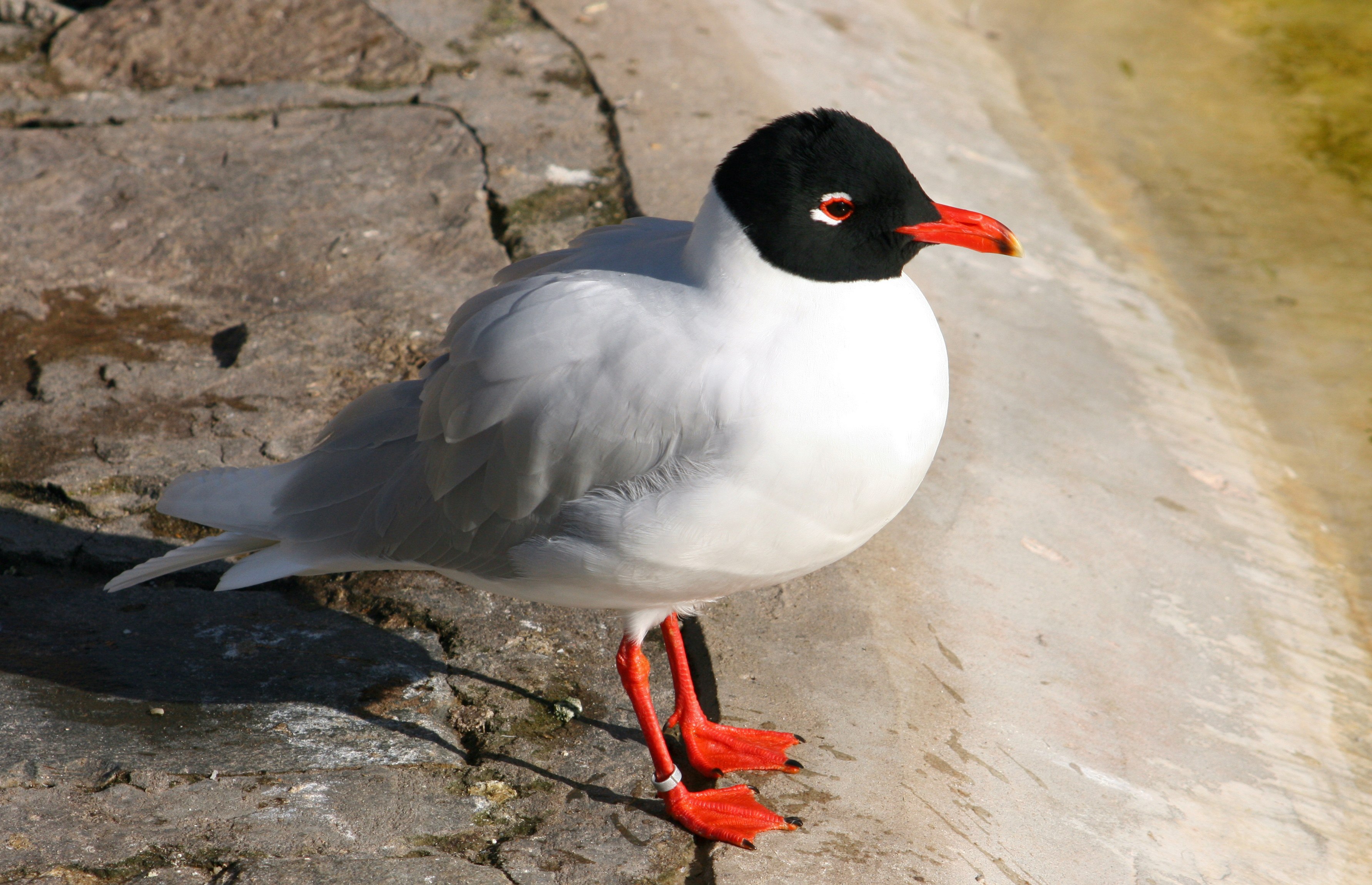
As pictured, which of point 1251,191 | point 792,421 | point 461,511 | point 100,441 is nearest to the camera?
point 792,421

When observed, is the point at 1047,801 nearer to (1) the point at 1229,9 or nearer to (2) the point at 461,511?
(2) the point at 461,511

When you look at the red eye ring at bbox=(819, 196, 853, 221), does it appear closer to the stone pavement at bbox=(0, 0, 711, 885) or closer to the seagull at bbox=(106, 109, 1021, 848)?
the seagull at bbox=(106, 109, 1021, 848)

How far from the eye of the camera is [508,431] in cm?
232

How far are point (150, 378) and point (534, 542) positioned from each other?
71.4 inches

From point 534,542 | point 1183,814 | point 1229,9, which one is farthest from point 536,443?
point 1229,9

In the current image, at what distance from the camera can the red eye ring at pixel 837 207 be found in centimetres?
220

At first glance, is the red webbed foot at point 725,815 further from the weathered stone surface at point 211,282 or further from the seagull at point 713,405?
the weathered stone surface at point 211,282

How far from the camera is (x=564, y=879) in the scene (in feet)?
7.31

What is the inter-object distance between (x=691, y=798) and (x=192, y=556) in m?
1.22

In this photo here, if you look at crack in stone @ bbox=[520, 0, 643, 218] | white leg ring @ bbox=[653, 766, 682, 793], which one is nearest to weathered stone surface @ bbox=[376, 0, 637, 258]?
crack in stone @ bbox=[520, 0, 643, 218]

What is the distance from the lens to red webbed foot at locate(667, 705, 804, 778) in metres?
2.56

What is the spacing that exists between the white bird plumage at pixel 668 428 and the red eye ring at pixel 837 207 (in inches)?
5.0

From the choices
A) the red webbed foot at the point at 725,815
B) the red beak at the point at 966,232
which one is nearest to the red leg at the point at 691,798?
the red webbed foot at the point at 725,815

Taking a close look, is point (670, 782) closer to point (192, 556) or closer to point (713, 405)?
Answer: point (713, 405)
